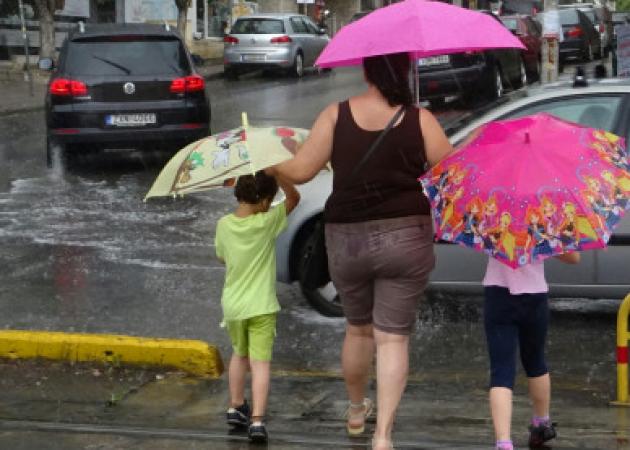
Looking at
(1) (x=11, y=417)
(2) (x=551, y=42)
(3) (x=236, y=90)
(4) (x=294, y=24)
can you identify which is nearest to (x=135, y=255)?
(1) (x=11, y=417)

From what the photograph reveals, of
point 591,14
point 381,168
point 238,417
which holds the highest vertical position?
point 381,168

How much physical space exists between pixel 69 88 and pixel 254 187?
9.56 m

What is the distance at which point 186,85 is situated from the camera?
15.1m

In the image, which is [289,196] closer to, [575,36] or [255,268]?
[255,268]

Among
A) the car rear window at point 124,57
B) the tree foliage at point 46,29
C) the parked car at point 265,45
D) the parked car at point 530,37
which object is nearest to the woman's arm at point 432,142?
the car rear window at point 124,57

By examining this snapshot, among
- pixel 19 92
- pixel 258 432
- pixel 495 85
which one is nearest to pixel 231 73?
pixel 19 92

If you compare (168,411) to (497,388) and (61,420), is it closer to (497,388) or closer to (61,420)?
(61,420)

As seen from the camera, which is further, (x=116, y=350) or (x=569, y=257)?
(x=116, y=350)

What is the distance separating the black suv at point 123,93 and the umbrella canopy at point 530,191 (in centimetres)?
1026

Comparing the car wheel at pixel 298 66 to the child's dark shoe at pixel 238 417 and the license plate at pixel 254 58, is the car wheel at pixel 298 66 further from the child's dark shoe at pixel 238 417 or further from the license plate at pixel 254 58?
the child's dark shoe at pixel 238 417

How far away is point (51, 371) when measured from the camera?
715 centimetres

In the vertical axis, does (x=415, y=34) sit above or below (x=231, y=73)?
above

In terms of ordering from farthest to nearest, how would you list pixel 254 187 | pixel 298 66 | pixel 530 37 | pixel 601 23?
pixel 601 23 → pixel 298 66 → pixel 530 37 → pixel 254 187

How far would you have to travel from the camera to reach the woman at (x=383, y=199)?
200 inches
